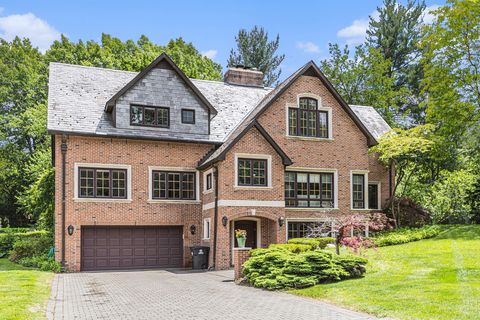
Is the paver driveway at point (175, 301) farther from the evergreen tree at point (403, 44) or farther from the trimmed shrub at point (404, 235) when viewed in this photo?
the evergreen tree at point (403, 44)

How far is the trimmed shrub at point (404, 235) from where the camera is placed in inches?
967

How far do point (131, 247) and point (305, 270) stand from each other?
10.7m

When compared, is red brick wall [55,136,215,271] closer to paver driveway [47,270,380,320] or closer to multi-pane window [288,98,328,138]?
paver driveway [47,270,380,320]

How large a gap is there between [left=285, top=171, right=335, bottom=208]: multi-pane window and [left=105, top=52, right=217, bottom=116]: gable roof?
5063mm

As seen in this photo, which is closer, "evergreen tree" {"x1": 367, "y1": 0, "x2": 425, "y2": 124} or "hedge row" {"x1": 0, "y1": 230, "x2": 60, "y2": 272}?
"hedge row" {"x1": 0, "y1": 230, "x2": 60, "y2": 272}

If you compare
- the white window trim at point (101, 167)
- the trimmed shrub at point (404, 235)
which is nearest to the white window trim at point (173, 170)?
the white window trim at point (101, 167)

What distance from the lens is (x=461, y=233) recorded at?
84.1ft

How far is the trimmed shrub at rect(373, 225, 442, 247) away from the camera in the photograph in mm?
24556

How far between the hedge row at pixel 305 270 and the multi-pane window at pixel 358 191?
39.1 ft

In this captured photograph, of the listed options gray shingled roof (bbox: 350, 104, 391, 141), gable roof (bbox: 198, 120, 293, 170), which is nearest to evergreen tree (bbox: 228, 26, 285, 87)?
gray shingled roof (bbox: 350, 104, 391, 141)

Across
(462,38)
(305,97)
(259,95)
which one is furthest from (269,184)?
(462,38)

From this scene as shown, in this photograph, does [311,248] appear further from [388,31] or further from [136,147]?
[388,31]

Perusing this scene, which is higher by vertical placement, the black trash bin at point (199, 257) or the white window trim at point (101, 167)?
the white window trim at point (101, 167)

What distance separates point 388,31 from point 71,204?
115ft
